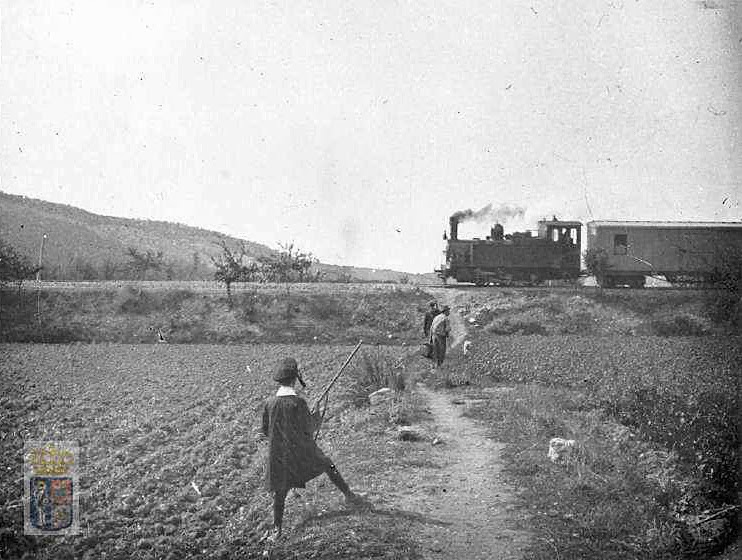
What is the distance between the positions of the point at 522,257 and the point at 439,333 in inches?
501

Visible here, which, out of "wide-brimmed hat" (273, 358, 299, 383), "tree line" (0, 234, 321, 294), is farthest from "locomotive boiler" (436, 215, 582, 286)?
"wide-brimmed hat" (273, 358, 299, 383)

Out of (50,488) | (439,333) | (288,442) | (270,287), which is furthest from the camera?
(270,287)

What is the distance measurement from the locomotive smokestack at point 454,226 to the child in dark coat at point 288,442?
21.8 meters

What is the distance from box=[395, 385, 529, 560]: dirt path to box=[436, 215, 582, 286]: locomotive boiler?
57.3ft

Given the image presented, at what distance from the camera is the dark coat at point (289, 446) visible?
21.8 ft

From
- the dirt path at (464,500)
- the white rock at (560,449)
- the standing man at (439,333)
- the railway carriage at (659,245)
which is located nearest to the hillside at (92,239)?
the standing man at (439,333)

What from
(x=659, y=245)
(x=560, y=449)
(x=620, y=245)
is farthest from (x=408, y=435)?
(x=659, y=245)

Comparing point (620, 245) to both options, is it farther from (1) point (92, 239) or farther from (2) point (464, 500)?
(1) point (92, 239)

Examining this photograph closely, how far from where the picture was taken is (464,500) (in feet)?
23.5

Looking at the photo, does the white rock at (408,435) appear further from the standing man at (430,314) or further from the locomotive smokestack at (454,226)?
the locomotive smokestack at (454,226)

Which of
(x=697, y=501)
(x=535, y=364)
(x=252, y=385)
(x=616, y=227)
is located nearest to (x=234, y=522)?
(x=697, y=501)

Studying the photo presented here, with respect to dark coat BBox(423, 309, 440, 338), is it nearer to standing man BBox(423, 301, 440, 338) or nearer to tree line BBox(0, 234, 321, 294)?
standing man BBox(423, 301, 440, 338)

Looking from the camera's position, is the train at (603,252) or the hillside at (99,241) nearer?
the train at (603,252)

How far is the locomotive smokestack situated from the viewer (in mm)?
28070
